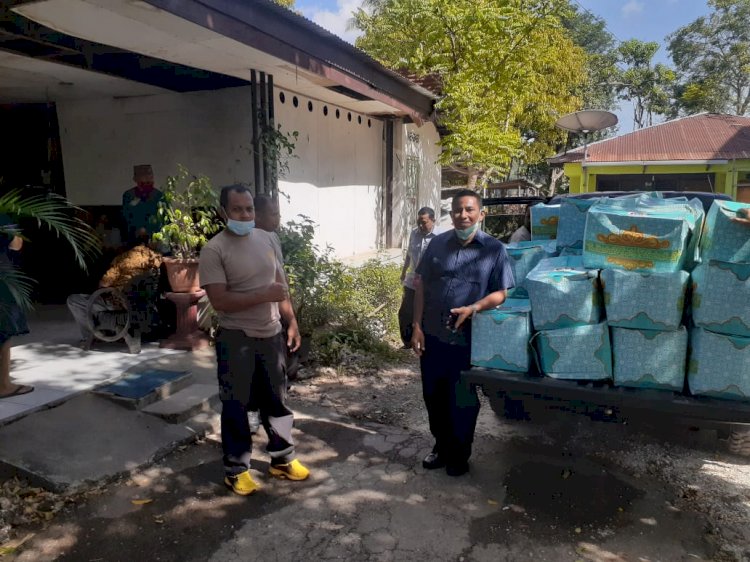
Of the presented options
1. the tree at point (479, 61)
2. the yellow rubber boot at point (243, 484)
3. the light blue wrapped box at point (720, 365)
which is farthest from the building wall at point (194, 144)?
the light blue wrapped box at point (720, 365)

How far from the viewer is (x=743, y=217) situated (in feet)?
8.36

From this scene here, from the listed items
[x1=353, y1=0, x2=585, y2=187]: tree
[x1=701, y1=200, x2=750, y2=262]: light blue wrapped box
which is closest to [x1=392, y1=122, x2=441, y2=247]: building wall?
[x1=353, y1=0, x2=585, y2=187]: tree

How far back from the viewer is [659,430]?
4047 millimetres

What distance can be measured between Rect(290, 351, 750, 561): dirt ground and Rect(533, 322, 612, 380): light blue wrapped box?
287 millimetres

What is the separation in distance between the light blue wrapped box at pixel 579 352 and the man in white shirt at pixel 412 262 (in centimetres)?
285

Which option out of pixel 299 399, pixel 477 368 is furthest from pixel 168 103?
pixel 477 368

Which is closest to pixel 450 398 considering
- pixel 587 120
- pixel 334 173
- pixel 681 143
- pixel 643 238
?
pixel 643 238

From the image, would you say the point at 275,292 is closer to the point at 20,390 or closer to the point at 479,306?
the point at 479,306

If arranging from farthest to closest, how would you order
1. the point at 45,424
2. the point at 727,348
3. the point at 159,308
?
the point at 159,308, the point at 45,424, the point at 727,348

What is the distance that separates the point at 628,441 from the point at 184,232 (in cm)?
436

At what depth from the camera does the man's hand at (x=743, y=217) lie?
2529 millimetres

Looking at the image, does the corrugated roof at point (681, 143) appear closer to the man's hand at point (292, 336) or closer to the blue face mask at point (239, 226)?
the man's hand at point (292, 336)

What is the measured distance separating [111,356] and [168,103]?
3591 millimetres

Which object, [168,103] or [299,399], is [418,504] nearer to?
[299,399]
